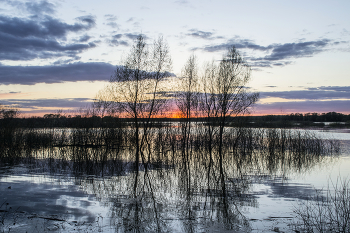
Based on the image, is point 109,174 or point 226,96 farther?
point 226,96

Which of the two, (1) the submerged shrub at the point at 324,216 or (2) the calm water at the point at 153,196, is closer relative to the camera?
(1) the submerged shrub at the point at 324,216

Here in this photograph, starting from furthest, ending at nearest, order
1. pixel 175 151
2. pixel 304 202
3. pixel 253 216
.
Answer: pixel 175 151 → pixel 304 202 → pixel 253 216

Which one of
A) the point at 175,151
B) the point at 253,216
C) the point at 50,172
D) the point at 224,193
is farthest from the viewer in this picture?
the point at 175,151

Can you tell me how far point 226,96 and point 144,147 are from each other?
374 inches

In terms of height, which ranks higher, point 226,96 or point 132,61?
point 132,61

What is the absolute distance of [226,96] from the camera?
2280 cm

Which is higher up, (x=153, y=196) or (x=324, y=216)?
(x=324, y=216)

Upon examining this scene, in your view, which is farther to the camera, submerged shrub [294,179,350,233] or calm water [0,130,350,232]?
calm water [0,130,350,232]

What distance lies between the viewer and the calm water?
239 inches

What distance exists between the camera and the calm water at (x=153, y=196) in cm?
607

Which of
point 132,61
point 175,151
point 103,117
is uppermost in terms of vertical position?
point 132,61

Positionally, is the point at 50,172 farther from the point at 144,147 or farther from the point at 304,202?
the point at 144,147

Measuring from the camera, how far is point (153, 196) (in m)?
8.76

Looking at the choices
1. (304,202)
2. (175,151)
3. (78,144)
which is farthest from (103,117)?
(304,202)
